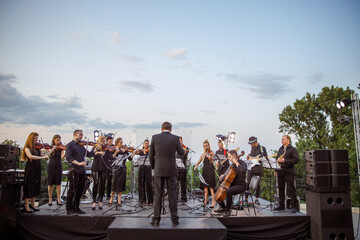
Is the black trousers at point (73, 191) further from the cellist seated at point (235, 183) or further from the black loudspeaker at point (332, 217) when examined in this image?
the black loudspeaker at point (332, 217)

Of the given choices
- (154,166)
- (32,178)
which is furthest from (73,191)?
(154,166)

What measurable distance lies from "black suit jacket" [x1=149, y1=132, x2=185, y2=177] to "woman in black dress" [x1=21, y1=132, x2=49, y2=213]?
11.2 feet

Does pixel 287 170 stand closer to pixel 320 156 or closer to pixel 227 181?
pixel 320 156

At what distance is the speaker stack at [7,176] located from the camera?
647cm

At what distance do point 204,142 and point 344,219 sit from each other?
4030mm

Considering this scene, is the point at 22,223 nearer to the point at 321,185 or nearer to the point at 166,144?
the point at 166,144

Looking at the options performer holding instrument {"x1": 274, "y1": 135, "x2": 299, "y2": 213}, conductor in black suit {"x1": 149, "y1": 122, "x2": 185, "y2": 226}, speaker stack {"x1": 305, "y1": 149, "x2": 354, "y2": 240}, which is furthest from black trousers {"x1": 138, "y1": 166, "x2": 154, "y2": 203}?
speaker stack {"x1": 305, "y1": 149, "x2": 354, "y2": 240}

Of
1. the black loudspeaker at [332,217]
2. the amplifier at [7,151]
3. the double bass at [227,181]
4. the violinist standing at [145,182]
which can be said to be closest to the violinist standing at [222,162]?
the double bass at [227,181]

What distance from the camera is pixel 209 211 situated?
7.66 m

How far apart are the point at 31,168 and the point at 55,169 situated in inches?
35.2

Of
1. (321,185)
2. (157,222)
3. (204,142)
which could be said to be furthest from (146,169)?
(321,185)

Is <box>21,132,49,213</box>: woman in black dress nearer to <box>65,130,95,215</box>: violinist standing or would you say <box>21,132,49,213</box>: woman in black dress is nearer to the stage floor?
the stage floor

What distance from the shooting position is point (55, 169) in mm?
8109

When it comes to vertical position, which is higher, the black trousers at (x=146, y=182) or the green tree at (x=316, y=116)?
the green tree at (x=316, y=116)
